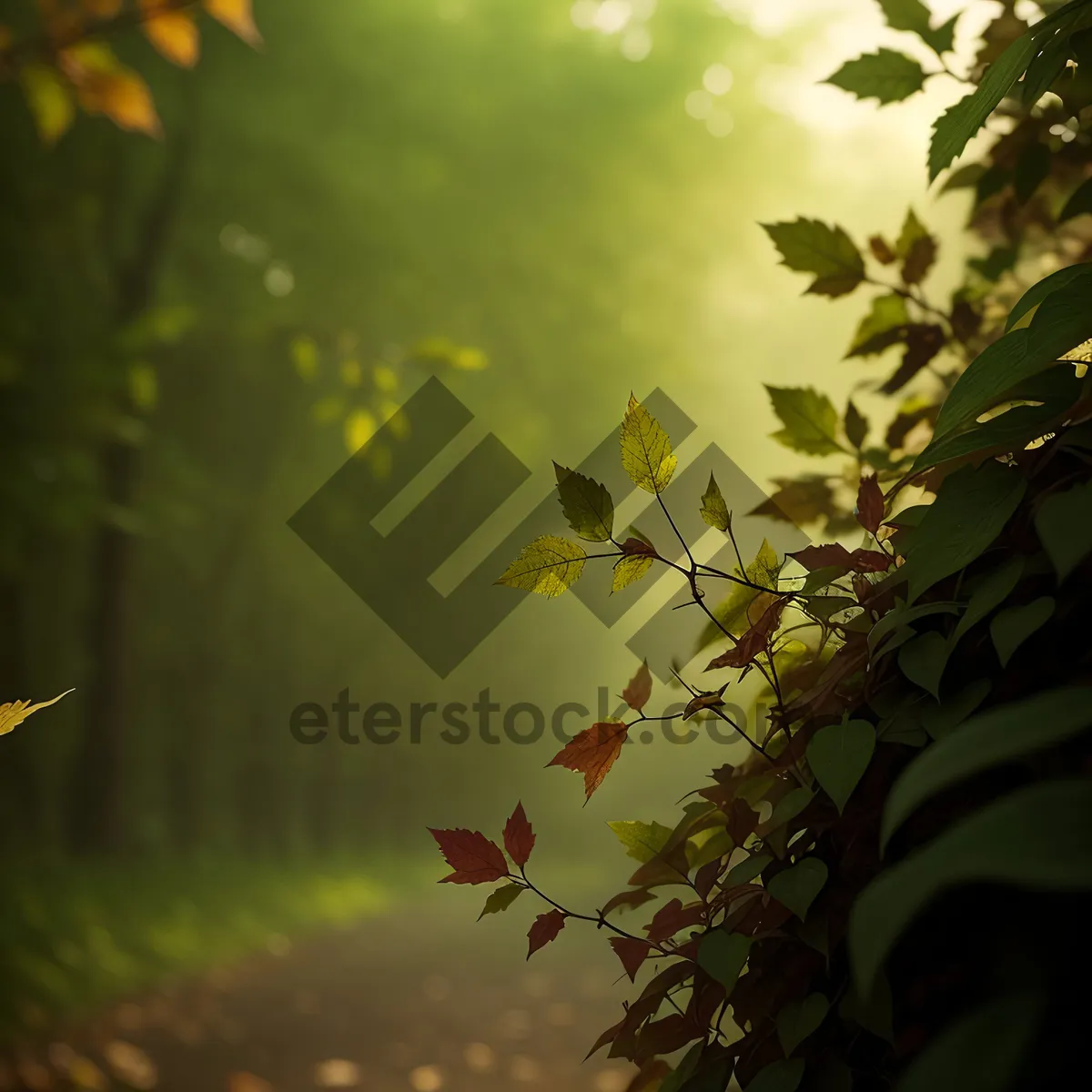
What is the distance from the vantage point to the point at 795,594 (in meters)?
0.68

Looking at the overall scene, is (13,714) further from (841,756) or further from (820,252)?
(820,252)

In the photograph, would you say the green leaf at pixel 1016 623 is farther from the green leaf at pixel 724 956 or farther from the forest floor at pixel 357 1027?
the forest floor at pixel 357 1027

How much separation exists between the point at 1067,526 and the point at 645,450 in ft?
1.08

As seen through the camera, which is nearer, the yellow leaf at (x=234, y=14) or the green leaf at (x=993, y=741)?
the green leaf at (x=993, y=741)

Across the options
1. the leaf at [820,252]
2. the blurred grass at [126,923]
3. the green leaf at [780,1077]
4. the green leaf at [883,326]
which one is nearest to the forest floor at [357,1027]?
the blurred grass at [126,923]

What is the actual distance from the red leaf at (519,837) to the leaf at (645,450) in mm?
284

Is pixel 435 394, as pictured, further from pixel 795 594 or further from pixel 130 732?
pixel 795 594

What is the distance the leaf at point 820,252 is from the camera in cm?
107

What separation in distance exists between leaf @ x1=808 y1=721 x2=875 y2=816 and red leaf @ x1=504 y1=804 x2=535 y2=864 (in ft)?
0.86

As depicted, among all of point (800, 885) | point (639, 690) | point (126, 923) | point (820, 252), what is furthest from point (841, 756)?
point (126, 923)

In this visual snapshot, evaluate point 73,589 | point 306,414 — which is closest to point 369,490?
point 306,414

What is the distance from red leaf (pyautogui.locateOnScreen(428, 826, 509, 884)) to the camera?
2.35 feet

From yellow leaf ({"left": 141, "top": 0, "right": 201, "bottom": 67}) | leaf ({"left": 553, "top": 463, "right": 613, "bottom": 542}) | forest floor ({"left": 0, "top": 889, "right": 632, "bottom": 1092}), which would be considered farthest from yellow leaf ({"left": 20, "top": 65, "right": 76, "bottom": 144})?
forest floor ({"left": 0, "top": 889, "right": 632, "bottom": 1092})

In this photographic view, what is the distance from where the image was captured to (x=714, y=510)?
2.33 feet
